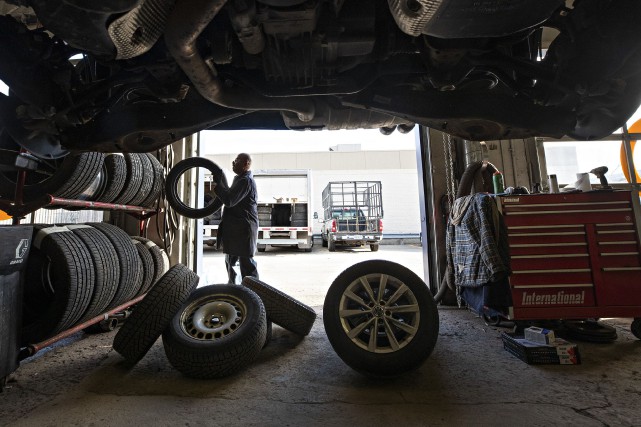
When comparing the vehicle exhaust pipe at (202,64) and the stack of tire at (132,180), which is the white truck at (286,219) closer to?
the stack of tire at (132,180)

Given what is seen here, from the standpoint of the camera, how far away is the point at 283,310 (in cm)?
207

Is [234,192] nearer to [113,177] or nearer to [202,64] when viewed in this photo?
[113,177]

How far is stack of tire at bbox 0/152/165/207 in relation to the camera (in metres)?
1.92

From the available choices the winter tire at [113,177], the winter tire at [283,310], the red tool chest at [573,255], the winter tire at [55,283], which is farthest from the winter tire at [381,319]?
the winter tire at [113,177]

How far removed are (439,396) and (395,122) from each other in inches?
54.6

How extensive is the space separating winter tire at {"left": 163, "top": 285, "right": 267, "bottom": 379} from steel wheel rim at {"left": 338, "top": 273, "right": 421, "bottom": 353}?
0.52 m

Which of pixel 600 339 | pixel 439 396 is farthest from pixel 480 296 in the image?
pixel 439 396

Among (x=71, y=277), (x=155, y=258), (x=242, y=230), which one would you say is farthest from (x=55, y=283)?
(x=242, y=230)

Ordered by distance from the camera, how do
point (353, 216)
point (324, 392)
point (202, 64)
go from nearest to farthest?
point (202, 64), point (324, 392), point (353, 216)

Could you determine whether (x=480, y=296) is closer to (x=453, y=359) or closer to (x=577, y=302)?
(x=577, y=302)

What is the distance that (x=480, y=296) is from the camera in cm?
236

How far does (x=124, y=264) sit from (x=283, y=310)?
127 cm

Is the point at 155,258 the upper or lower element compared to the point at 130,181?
lower

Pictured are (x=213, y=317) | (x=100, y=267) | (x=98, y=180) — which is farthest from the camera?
(x=98, y=180)
